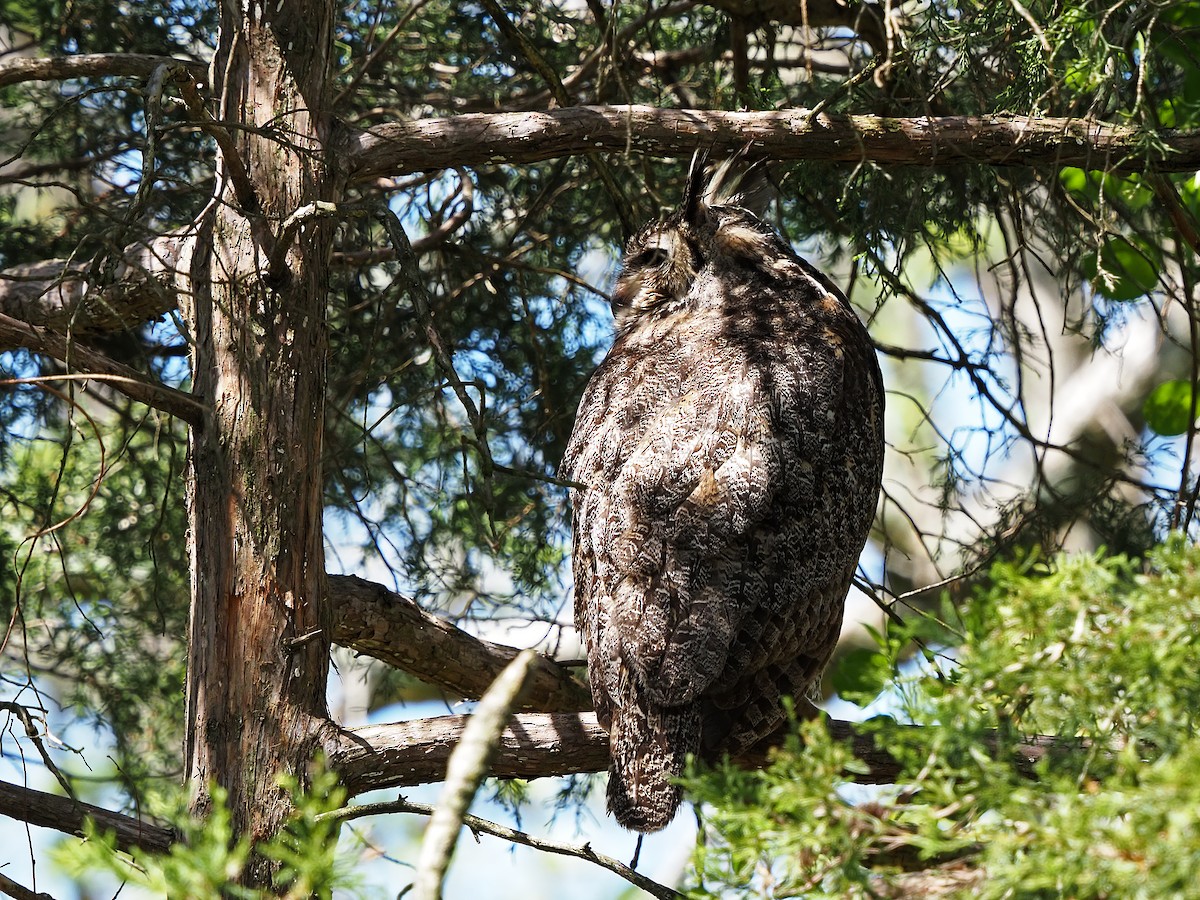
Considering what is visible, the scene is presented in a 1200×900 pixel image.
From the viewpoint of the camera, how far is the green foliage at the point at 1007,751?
1.43 metres

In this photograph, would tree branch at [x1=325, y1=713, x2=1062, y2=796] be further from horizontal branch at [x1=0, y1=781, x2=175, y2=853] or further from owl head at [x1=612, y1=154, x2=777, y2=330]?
owl head at [x1=612, y1=154, x2=777, y2=330]

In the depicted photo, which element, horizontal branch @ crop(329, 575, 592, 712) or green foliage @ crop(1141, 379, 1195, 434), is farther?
green foliage @ crop(1141, 379, 1195, 434)

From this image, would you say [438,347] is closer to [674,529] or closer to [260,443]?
[260,443]

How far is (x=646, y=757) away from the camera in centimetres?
268

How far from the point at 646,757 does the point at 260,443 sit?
113cm

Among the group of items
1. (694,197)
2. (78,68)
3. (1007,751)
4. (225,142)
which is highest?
(694,197)

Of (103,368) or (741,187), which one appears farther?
(741,187)

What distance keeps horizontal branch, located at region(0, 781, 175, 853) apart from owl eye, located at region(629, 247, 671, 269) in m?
2.23

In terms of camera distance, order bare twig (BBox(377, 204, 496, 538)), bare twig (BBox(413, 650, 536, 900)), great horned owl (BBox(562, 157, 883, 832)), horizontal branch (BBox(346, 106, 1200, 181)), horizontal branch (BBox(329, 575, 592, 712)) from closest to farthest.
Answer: bare twig (BBox(413, 650, 536, 900))
bare twig (BBox(377, 204, 496, 538))
great horned owl (BBox(562, 157, 883, 832))
horizontal branch (BBox(346, 106, 1200, 181))
horizontal branch (BBox(329, 575, 592, 712))

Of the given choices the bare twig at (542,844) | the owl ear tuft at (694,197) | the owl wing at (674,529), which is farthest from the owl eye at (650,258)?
the bare twig at (542,844)

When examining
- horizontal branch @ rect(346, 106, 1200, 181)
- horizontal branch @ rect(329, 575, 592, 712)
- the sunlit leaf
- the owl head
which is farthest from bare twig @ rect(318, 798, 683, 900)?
the sunlit leaf

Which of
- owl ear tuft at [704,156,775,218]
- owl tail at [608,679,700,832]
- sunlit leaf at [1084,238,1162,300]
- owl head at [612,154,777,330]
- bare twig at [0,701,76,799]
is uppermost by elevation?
owl ear tuft at [704,156,775,218]

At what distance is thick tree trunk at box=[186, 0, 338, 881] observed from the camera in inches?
98.1

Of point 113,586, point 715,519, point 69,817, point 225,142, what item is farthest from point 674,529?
point 113,586
